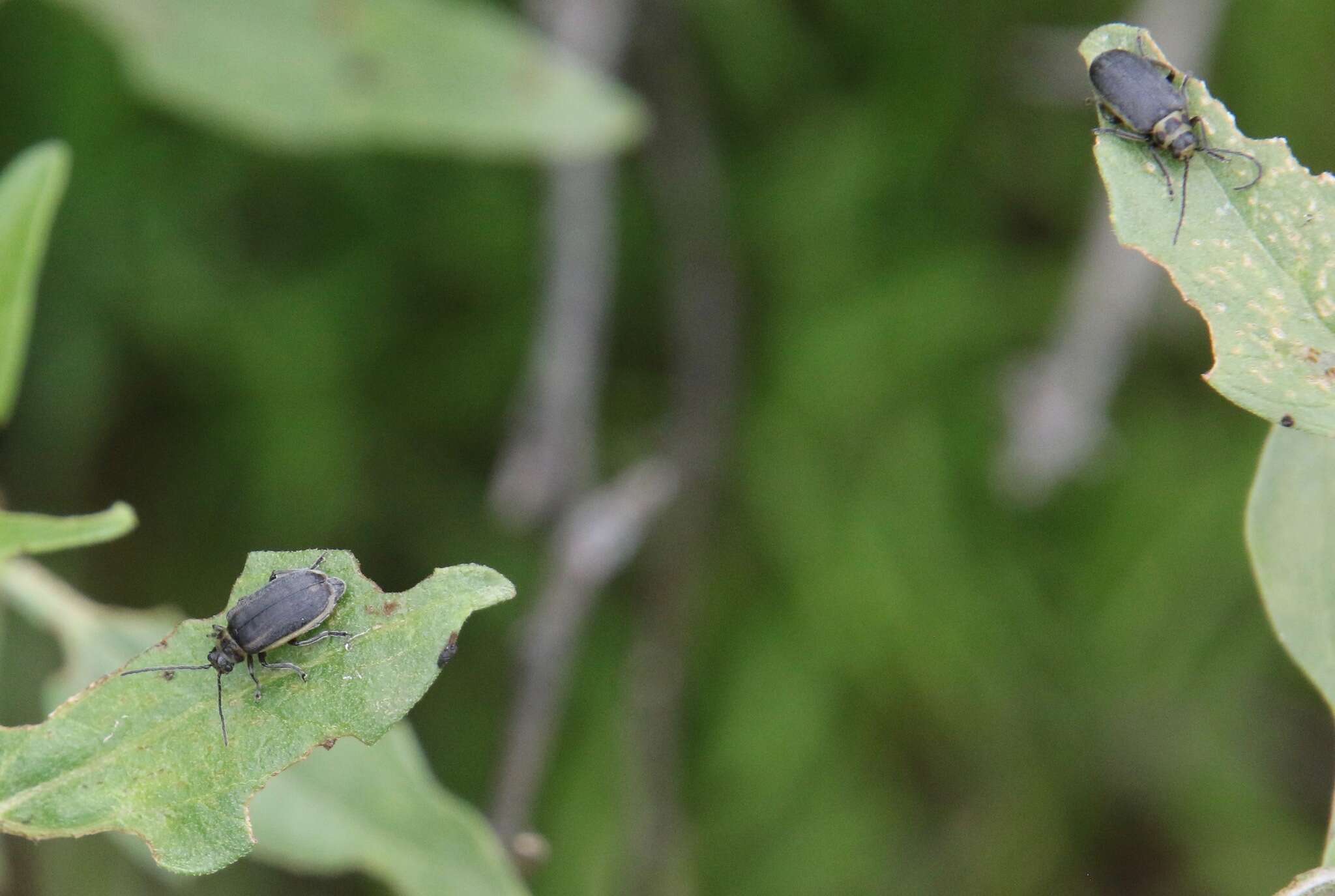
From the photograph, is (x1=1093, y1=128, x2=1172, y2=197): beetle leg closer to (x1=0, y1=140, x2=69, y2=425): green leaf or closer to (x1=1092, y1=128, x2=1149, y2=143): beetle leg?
(x1=1092, y1=128, x2=1149, y2=143): beetle leg

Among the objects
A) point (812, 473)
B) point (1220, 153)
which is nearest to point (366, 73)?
point (812, 473)

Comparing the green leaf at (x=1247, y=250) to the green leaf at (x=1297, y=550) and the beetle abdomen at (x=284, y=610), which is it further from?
the beetle abdomen at (x=284, y=610)

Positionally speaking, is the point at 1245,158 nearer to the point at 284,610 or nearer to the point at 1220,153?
the point at 1220,153

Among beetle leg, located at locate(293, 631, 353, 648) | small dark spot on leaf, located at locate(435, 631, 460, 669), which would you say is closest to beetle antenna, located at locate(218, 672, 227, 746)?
beetle leg, located at locate(293, 631, 353, 648)

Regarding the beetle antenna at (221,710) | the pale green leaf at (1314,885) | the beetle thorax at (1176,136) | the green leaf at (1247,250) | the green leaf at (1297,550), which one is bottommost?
the beetle antenna at (221,710)

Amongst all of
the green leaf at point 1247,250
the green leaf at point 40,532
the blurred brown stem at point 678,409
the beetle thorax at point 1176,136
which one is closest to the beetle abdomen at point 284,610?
the green leaf at point 40,532

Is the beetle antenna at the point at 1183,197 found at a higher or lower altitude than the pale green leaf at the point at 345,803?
higher
